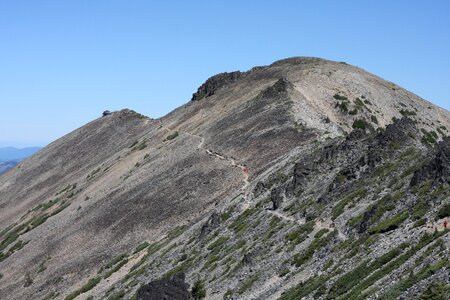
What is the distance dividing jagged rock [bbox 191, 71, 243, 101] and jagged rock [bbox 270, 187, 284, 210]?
2772 inches

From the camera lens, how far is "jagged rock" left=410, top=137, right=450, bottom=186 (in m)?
36.0

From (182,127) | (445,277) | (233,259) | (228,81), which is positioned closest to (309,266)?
→ (233,259)

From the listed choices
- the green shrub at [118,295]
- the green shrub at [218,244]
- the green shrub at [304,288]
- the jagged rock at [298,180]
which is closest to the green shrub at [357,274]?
the green shrub at [304,288]

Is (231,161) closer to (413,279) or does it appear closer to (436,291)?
(413,279)

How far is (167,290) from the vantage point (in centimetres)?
4197

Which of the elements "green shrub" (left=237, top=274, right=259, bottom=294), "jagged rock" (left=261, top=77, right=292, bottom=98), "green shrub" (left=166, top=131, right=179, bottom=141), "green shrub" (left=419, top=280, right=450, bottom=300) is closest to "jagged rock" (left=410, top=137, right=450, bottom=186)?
"green shrub" (left=237, top=274, right=259, bottom=294)

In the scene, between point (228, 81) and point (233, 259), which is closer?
point (233, 259)

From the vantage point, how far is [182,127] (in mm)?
104750

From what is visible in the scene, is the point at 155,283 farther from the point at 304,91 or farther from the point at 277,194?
the point at 304,91

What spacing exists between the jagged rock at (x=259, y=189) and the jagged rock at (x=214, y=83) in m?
65.1

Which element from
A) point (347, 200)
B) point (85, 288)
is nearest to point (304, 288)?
point (347, 200)

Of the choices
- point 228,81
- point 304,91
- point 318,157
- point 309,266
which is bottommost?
point 309,266

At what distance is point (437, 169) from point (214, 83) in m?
91.5

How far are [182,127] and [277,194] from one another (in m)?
54.4
